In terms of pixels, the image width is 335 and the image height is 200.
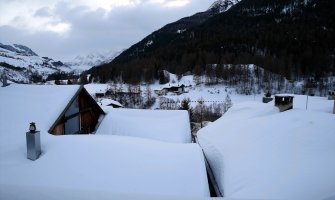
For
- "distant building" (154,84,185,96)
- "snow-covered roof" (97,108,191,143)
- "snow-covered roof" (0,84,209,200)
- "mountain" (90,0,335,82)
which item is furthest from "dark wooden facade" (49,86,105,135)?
"mountain" (90,0,335,82)

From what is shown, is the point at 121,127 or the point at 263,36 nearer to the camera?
the point at 121,127

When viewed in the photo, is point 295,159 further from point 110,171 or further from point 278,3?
point 278,3

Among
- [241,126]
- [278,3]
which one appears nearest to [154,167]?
[241,126]

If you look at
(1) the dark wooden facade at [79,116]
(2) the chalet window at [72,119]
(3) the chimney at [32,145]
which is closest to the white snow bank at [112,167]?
(3) the chimney at [32,145]

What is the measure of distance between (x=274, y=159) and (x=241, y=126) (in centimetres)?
482

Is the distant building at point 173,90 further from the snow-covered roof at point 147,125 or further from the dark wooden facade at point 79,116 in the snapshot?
the dark wooden facade at point 79,116

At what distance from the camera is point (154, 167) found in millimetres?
7527

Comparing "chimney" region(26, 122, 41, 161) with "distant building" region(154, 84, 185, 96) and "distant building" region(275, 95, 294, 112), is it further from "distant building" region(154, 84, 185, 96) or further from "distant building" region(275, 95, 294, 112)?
"distant building" region(154, 84, 185, 96)

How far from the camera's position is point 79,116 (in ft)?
43.2

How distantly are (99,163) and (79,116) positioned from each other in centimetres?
624

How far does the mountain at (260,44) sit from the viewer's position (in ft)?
299

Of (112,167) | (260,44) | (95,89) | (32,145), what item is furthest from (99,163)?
(260,44)

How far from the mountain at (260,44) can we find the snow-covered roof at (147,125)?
76.2m

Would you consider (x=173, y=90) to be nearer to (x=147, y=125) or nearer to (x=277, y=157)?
(x=147, y=125)
